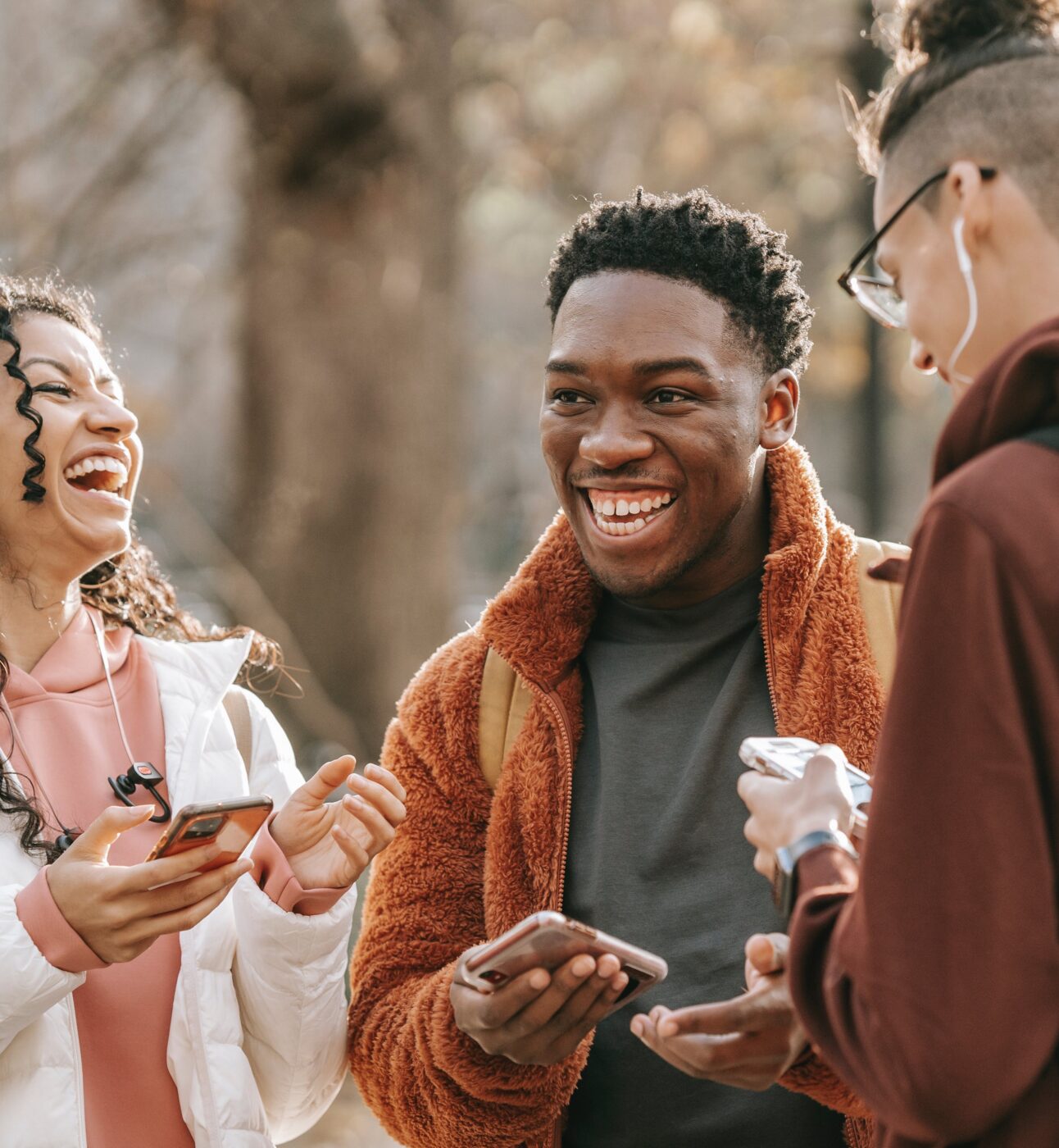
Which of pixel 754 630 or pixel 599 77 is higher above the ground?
pixel 599 77

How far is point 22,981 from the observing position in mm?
2305

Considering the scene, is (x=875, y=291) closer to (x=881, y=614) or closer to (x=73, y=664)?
(x=881, y=614)

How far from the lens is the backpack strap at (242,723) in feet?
9.58

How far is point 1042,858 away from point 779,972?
0.74 m

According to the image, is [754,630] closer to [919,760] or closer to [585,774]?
[585,774]

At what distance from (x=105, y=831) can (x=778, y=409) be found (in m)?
1.50

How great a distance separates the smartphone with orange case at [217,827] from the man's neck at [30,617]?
25.8 inches

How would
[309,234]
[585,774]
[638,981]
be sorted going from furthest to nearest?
[309,234] < [585,774] < [638,981]

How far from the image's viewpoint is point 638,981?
7.66 feet

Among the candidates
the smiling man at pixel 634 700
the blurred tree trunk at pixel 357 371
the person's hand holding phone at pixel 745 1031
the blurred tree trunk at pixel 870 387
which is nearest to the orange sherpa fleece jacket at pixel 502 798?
the smiling man at pixel 634 700

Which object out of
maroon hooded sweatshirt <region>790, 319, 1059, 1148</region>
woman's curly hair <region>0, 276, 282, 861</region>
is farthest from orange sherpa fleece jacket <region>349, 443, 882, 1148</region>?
maroon hooded sweatshirt <region>790, 319, 1059, 1148</region>

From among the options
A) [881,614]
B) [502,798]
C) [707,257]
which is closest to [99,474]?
[502,798]

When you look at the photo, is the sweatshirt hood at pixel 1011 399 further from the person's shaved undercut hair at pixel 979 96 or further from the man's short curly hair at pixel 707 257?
the man's short curly hair at pixel 707 257

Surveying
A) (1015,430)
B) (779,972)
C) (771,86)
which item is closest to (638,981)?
(779,972)
